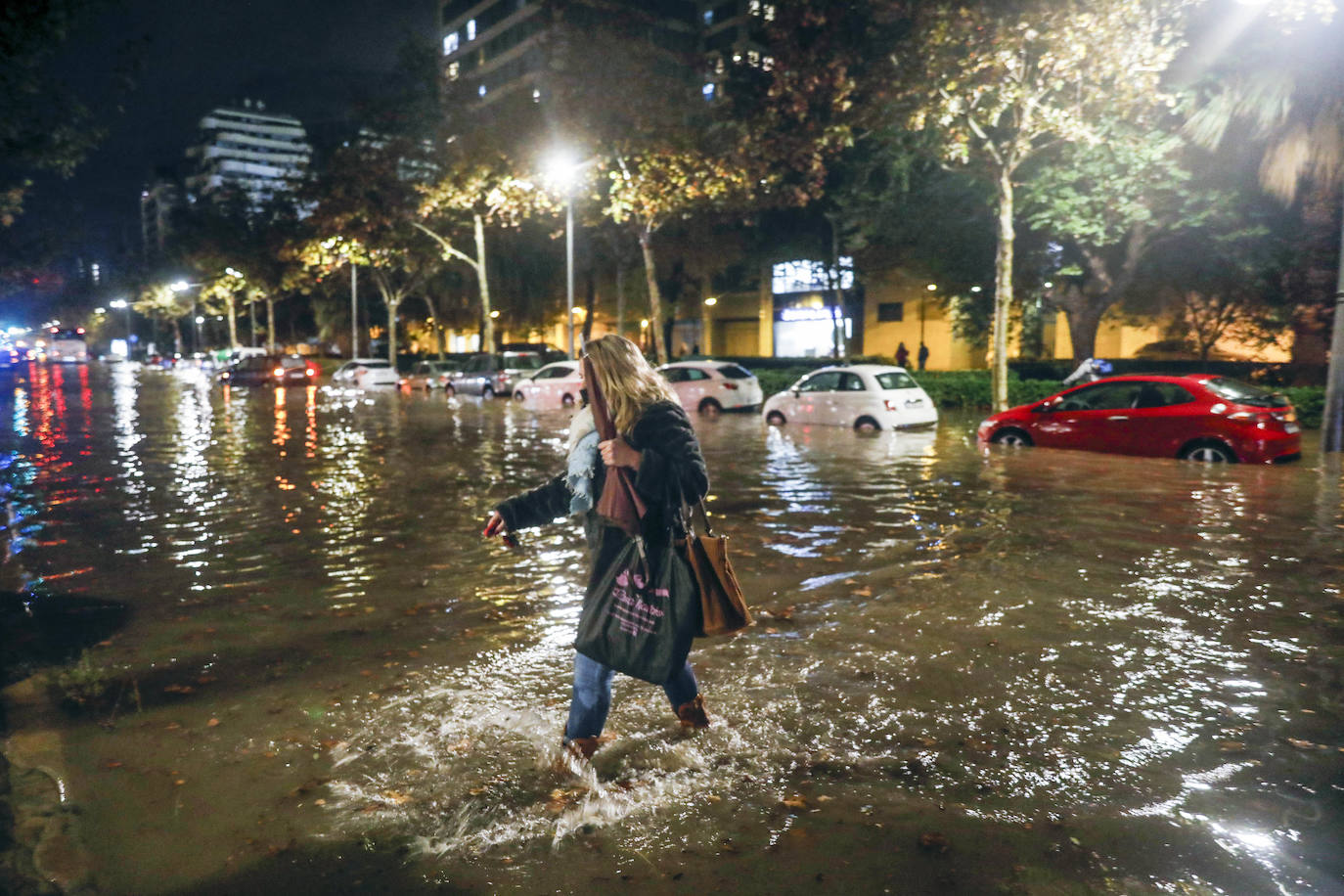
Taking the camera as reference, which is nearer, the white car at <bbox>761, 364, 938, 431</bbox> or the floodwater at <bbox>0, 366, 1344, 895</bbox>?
the floodwater at <bbox>0, 366, 1344, 895</bbox>

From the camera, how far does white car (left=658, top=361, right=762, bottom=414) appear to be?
2555 cm

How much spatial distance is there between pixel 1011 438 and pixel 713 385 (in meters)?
9.65

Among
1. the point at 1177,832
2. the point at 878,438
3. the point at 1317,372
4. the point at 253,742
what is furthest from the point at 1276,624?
the point at 1317,372

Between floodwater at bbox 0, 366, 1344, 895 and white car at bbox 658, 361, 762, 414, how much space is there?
47.2 ft

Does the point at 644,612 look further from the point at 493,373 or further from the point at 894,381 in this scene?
the point at 493,373

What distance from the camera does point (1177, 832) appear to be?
3762 mm

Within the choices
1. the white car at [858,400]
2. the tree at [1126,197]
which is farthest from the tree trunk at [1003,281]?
the white car at [858,400]

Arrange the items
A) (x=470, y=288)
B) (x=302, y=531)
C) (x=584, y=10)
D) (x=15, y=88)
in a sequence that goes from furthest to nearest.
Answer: (x=470, y=288), (x=584, y=10), (x=15, y=88), (x=302, y=531)

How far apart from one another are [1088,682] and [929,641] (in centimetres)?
99

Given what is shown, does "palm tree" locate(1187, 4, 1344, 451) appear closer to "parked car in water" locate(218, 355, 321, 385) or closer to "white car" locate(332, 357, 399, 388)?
"white car" locate(332, 357, 399, 388)

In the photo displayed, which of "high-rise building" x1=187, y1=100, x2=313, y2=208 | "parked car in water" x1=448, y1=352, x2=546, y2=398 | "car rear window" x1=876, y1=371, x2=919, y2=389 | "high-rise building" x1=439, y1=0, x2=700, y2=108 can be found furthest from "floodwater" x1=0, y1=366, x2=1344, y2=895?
"high-rise building" x1=187, y1=100, x2=313, y2=208

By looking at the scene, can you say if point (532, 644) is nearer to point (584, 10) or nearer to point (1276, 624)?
point (1276, 624)

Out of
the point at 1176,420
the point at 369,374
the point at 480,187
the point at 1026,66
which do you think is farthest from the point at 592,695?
the point at 369,374

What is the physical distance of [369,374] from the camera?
150 ft
